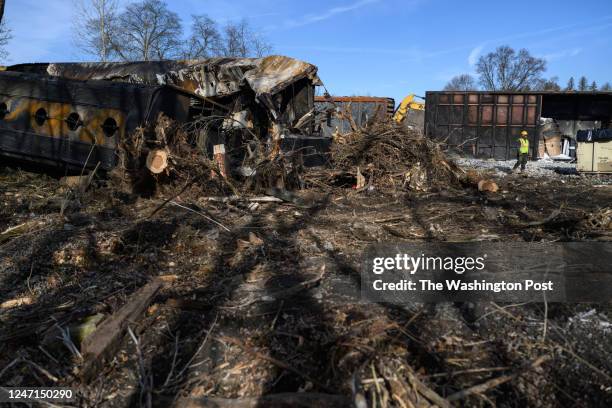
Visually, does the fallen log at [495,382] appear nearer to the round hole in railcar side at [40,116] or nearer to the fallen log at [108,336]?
the fallen log at [108,336]

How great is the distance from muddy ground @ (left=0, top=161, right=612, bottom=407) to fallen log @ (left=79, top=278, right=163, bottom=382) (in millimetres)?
57

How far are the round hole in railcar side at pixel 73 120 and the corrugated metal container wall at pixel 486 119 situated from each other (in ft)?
38.3

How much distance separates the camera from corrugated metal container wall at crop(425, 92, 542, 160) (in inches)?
602

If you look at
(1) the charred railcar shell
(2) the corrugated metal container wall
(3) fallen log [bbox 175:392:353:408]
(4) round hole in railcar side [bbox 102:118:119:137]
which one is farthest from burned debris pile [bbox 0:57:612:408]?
(2) the corrugated metal container wall

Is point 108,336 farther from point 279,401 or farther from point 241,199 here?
point 241,199

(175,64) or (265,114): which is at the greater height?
(175,64)

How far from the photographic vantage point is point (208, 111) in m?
8.85

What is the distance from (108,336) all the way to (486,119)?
15.5 m

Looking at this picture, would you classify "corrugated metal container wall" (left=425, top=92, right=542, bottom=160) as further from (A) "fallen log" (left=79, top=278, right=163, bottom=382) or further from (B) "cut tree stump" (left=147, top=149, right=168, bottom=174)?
(A) "fallen log" (left=79, top=278, right=163, bottom=382)

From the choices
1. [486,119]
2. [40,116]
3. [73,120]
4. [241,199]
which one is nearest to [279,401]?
[241,199]

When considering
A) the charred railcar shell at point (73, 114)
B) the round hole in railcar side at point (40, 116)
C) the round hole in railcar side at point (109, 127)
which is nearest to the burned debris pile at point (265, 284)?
the charred railcar shell at point (73, 114)

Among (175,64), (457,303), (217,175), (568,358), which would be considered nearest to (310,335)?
(457,303)

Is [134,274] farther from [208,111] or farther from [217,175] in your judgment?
[208,111]

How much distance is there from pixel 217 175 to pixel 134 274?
116 inches
